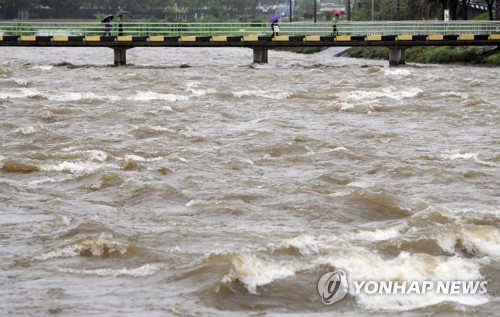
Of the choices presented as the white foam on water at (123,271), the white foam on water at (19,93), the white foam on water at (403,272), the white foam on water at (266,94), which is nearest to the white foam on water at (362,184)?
the white foam on water at (403,272)

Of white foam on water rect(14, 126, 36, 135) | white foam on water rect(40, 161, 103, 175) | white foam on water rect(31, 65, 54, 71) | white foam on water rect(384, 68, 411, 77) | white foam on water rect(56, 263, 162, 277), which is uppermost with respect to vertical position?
white foam on water rect(31, 65, 54, 71)

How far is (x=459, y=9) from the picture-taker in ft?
235

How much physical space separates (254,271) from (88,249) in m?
1.90

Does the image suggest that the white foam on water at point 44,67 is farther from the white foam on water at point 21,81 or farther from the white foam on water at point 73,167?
the white foam on water at point 73,167

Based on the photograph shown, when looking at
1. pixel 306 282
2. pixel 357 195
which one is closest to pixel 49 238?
pixel 306 282

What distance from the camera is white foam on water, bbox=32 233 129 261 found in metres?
10.2

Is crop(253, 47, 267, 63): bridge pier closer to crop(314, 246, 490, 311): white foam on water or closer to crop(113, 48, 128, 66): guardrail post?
crop(113, 48, 128, 66): guardrail post

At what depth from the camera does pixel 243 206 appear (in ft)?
41.0

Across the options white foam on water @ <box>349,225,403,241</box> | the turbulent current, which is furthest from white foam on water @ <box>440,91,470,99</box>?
white foam on water @ <box>349,225,403,241</box>

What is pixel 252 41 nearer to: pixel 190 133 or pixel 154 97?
pixel 154 97

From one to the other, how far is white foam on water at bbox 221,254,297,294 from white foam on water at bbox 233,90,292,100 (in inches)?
726

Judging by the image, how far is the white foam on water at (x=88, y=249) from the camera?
10172 millimetres

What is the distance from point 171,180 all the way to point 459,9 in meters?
60.4

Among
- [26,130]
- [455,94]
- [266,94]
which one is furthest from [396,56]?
[26,130]
